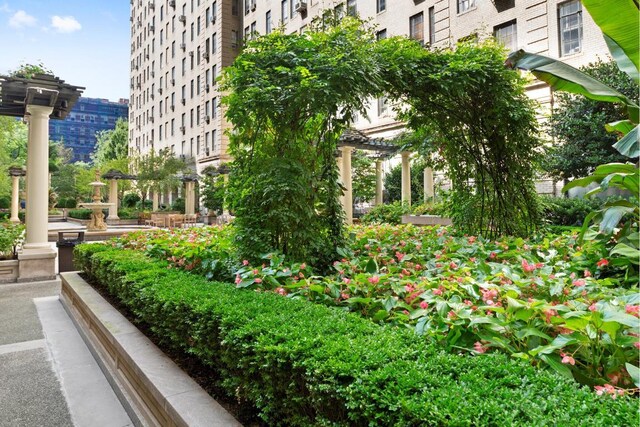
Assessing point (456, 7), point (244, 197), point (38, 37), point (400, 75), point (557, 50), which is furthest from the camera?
point (456, 7)

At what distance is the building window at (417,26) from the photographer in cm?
2269

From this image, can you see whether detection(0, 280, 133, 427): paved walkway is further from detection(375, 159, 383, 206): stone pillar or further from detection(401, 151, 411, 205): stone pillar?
detection(375, 159, 383, 206): stone pillar

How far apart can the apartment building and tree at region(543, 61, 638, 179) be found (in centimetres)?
197

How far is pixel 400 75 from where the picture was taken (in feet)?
21.4

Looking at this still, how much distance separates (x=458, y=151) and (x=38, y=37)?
45.0 ft

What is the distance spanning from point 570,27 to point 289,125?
1624 centimetres

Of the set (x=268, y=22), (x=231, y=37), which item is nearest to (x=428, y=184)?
(x=268, y=22)

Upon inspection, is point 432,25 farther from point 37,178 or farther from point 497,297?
point 497,297

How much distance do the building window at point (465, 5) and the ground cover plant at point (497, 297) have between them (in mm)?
17407

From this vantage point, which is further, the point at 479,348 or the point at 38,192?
the point at 38,192

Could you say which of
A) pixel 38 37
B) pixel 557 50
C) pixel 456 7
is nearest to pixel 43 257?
pixel 38 37

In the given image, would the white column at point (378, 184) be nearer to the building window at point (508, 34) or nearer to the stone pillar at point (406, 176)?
the stone pillar at point (406, 176)

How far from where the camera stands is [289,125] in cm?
584

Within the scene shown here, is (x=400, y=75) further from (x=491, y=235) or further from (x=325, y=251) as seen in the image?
(x=491, y=235)
